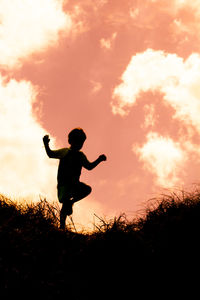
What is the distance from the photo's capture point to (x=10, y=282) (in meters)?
2.51

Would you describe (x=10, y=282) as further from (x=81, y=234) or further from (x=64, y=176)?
(x=64, y=176)

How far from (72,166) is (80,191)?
1.45 ft

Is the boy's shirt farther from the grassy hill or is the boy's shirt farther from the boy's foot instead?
the grassy hill

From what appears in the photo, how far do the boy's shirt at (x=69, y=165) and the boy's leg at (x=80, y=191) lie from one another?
0.35 feet

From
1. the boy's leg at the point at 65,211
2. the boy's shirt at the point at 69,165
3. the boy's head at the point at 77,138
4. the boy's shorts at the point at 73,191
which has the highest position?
the boy's head at the point at 77,138

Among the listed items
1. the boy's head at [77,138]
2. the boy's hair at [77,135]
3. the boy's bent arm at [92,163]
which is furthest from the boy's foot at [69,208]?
the boy's hair at [77,135]

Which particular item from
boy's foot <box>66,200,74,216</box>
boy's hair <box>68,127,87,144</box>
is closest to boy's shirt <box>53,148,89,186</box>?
boy's hair <box>68,127,87,144</box>

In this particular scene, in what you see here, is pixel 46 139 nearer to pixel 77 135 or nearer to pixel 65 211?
pixel 77 135

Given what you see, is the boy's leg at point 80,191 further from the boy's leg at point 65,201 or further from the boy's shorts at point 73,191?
the boy's leg at point 65,201

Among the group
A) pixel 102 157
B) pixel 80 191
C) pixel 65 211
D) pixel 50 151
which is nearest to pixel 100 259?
pixel 65 211

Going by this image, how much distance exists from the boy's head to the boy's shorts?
2.16ft

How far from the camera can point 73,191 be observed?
4.78 metres

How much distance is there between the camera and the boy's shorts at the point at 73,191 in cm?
467

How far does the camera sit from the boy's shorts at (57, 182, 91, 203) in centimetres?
467
